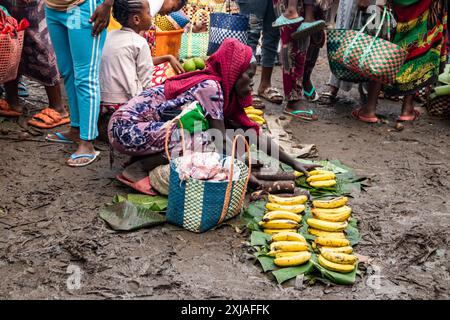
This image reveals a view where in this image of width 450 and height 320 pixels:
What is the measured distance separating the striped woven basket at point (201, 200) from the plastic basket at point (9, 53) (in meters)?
2.23

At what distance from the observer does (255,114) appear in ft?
20.3

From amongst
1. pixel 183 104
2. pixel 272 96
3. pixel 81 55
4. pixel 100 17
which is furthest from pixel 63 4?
pixel 272 96

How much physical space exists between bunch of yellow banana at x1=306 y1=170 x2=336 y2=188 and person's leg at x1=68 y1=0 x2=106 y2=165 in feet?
6.12

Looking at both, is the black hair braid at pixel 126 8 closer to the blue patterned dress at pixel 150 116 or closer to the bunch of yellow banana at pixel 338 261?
the blue patterned dress at pixel 150 116

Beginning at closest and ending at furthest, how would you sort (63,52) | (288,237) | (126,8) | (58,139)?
(288,237) → (63,52) → (126,8) → (58,139)

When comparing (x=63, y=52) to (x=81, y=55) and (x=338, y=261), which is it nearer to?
(x=81, y=55)

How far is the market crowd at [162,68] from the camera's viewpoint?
14.0ft

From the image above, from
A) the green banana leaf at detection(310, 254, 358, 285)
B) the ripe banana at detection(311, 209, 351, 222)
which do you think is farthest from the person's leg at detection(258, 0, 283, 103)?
the green banana leaf at detection(310, 254, 358, 285)

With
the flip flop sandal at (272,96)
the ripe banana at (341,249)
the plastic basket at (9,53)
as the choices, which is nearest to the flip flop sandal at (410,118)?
the flip flop sandal at (272,96)

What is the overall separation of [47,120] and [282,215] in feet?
9.77

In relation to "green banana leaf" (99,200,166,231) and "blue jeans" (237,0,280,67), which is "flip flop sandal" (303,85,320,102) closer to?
"blue jeans" (237,0,280,67)

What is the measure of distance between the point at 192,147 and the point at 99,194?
0.81 meters

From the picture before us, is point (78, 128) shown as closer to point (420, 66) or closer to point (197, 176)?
point (197, 176)
